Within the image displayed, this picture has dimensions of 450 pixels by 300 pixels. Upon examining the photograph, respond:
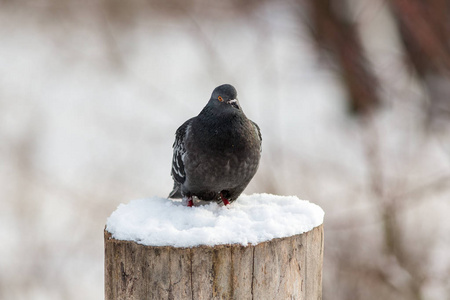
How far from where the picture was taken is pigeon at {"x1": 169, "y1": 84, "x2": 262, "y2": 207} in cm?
270

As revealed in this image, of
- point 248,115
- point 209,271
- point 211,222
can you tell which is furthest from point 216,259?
point 248,115

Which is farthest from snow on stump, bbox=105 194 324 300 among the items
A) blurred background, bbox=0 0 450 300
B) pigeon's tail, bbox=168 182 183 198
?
blurred background, bbox=0 0 450 300

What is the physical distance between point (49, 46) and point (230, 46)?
→ 4.08 metres

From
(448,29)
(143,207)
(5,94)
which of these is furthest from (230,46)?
(143,207)

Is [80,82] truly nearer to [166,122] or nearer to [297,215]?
[166,122]

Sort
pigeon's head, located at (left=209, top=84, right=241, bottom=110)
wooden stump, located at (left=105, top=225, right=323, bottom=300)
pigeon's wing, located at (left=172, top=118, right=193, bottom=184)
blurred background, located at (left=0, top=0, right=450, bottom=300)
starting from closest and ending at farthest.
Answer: wooden stump, located at (left=105, top=225, right=323, bottom=300) < pigeon's head, located at (left=209, top=84, right=241, bottom=110) < pigeon's wing, located at (left=172, top=118, right=193, bottom=184) < blurred background, located at (left=0, top=0, right=450, bottom=300)

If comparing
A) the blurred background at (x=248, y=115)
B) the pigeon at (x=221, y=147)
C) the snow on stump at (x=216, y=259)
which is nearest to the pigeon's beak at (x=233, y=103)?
the pigeon at (x=221, y=147)

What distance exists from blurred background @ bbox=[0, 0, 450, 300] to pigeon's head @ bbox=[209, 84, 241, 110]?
2529 mm

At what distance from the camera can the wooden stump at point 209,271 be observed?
189 cm

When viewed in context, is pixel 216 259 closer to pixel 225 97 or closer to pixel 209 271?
pixel 209 271

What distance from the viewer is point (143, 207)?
2.44 m

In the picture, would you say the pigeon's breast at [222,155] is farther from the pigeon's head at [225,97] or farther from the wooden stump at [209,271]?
the wooden stump at [209,271]

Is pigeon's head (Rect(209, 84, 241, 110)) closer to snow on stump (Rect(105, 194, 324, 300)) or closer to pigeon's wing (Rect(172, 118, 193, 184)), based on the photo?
pigeon's wing (Rect(172, 118, 193, 184))

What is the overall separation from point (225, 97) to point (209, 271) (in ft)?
3.55
